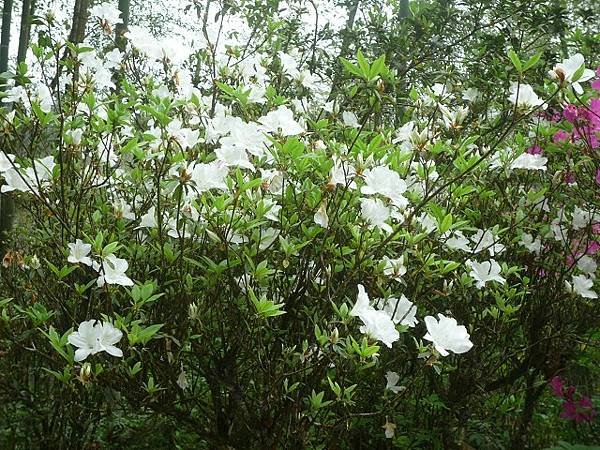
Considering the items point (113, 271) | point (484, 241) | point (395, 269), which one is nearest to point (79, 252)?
point (113, 271)

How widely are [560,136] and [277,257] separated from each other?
1.32 meters

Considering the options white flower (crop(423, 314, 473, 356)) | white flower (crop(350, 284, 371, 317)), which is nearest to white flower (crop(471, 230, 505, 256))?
white flower (crop(423, 314, 473, 356))

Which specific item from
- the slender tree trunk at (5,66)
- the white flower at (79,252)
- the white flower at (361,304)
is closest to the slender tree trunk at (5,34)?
the slender tree trunk at (5,66)

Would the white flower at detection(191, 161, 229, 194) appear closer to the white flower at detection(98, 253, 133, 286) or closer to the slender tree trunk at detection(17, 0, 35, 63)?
the white flower at detection(98, 253, 133, 286)

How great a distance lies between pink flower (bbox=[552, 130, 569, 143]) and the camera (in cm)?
244

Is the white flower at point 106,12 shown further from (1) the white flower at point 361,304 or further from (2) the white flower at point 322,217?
(1) the white flower at point 361,304

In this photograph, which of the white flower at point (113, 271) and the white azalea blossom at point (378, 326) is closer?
the white azalea blossom at point (378, 326)

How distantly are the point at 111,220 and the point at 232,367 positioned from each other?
0.66m

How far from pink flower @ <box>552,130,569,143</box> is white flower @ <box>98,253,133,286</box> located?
1669 millimetres

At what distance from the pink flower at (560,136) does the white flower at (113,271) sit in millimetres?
1669

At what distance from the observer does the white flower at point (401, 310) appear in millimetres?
1693

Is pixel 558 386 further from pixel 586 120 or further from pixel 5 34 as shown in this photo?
pixel 5 34

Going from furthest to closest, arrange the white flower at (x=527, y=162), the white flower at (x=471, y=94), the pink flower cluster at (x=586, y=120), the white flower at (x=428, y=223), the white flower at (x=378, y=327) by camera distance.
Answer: the white flower at (x=471, y=94), the pink flower cluster at (x=586, y=120), the white flower at (x=527, y=162), the white flower at (x=428, y=223), the white flower at (x=378, y=327)

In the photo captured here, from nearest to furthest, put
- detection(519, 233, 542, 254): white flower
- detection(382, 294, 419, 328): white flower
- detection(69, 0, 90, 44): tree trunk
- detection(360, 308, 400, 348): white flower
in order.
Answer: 1. detection(360, 308, 400, 348): white flower
2. detection(382, 294, 419, 328): white flower
3. detection(519, 233, 542, 254): white flower
4. detection(69, 0, 90, 44): tree trunk
